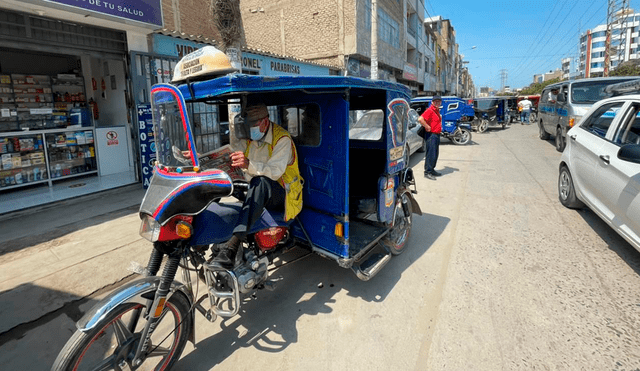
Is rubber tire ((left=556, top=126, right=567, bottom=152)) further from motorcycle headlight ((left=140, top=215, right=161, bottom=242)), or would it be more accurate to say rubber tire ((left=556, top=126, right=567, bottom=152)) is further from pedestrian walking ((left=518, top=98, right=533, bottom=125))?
pedestrian walking ((left=518, top=98, right=533, bottom=125))

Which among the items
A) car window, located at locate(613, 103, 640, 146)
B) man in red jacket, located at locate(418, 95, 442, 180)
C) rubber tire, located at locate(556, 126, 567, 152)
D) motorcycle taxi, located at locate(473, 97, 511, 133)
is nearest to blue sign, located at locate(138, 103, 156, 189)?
man in red jacket, located at locate(418, 95, 442, 180)

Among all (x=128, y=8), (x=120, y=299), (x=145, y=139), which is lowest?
(x=120, y=299)

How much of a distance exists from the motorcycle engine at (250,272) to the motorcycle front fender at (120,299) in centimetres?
45

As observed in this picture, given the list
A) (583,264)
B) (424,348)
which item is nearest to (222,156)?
(424,348)

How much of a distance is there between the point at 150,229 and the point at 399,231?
3.03 metres

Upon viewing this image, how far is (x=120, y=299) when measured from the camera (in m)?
2.09

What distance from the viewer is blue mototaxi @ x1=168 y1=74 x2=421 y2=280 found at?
8.98 ft

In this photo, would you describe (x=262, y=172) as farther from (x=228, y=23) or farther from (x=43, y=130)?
(x=43, y=130)

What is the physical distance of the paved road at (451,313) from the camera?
8.50ft

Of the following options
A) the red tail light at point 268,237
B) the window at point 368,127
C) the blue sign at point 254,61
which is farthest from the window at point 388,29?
the red tail light at point 268,237

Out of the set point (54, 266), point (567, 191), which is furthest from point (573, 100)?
point (54, 266)

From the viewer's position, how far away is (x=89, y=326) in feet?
6.40

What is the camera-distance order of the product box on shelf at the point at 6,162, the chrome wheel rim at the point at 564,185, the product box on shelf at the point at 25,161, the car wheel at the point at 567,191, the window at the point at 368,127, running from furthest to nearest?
1. the product box on shelf at the point at 25,161
2. the product box on shelf at the point at 6,162
3. the chrome wheel rim at the point at 564,185
4. the car wheel at the point at 567,191
5. the window at the point at 368,127

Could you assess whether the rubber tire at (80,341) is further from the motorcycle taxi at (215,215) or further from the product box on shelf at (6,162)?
the product box on shelf at (6,162)
